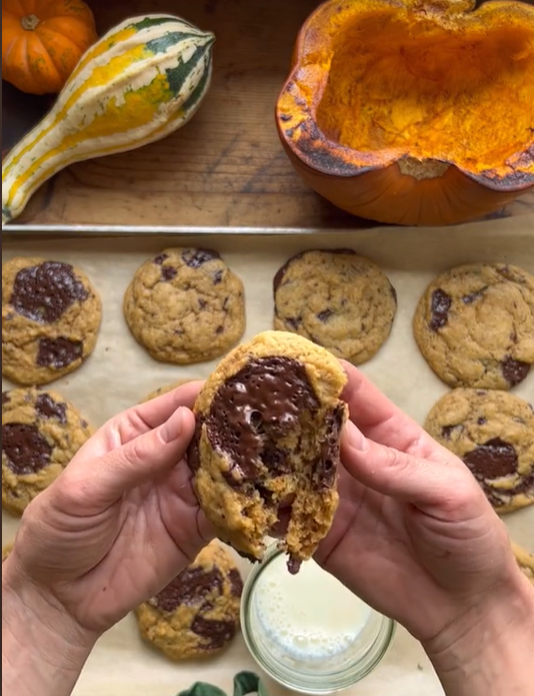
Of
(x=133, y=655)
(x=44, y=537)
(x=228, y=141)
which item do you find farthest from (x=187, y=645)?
(x=228, y=141)

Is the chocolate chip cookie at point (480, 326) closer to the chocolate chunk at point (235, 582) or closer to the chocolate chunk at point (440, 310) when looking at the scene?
the chocolate chunk at point (440, 310)

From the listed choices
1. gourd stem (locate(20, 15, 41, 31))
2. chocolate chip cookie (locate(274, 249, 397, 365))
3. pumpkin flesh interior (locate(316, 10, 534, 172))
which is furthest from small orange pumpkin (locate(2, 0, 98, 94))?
chocolate chip cookie (locate(274, 249, 397, 365))

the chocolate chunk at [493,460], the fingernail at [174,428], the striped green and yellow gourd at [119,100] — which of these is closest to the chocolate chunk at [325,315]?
the chocolate chunk at [493,460]

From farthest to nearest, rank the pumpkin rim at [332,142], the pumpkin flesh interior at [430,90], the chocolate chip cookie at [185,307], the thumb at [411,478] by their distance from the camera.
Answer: the chocolate chip cookie at [185,307]
the pumpkin flesh interior at [430,90]
the pumpkin rim at [332,142]
the thumb at [411,478]

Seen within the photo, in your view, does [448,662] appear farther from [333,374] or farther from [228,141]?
[228,141]

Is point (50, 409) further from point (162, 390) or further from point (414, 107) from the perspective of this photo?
point (414, 107)

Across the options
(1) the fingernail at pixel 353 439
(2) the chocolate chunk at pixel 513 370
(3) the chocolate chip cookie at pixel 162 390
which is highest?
(1) the fingernail at pixel 353 439

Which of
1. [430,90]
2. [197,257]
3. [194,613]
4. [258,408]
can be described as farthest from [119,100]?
[194,613]
